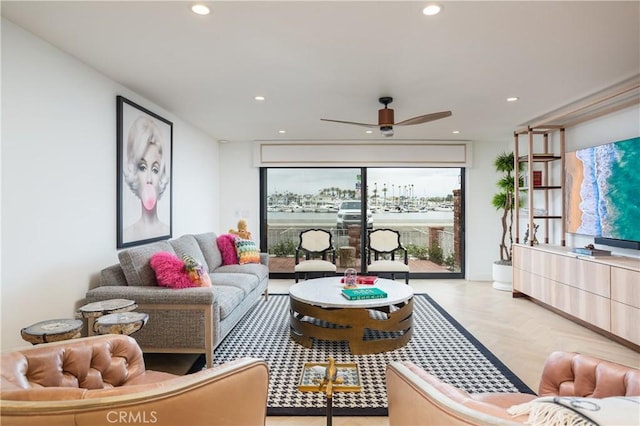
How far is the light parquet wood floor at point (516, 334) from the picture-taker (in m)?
2.71

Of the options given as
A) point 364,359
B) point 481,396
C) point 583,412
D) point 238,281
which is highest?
point 583,412

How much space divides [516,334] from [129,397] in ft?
12.2

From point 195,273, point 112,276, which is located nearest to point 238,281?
point 195,273

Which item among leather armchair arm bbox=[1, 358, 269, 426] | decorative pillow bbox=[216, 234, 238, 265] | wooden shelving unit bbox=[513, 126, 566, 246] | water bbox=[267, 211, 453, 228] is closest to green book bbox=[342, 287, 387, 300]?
decorative pillow bbox=[216, 234, 238, 265]

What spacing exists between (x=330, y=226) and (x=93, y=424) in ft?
18.5

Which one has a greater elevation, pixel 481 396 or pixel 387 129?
pixel 387 129

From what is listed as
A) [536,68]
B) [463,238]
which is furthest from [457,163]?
[536,68]

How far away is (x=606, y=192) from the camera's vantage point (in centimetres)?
377

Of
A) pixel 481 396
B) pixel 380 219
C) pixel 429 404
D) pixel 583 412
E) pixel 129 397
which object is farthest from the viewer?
pixel 380 219

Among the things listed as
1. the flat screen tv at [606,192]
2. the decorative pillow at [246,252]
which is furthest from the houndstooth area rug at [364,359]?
the flat screen tv at [606,192]

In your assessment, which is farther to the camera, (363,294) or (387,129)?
(387,129)

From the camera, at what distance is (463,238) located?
6.37 meters

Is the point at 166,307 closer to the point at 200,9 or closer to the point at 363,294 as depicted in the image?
the point at 363,294

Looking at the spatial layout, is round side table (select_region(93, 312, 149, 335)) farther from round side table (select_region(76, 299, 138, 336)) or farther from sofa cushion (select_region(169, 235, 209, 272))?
sofa cushion (select_region(169, 235, 209, 272))
